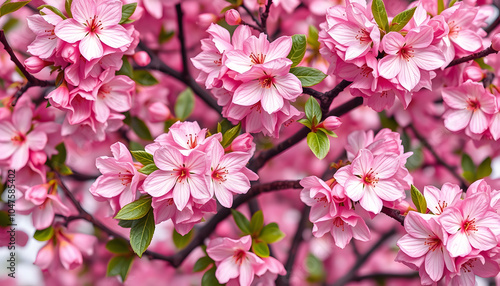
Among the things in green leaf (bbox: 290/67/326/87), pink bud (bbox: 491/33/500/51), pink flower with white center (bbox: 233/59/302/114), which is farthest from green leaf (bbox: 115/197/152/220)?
pink bud (bbox: 491/33/500/51)

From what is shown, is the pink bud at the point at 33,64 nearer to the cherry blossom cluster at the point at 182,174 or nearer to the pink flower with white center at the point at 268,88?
the cherry blossom cluster at the point at 182,174

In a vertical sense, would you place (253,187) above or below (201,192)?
below

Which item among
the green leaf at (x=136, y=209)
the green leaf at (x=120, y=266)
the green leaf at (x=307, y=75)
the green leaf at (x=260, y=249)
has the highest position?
the green leaf at (x=307, y=75)

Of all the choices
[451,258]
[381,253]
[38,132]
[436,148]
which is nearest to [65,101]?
[38,132]

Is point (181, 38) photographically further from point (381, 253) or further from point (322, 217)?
point (381, 253)

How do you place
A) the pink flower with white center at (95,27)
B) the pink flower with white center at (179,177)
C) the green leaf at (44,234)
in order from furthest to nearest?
the green leaf at (44,234), the pink flower with white center at (95,27), the pink flower with white center at (179,177)

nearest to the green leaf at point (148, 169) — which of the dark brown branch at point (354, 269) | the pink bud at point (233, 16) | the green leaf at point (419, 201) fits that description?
the pink bud at point (233, 16)

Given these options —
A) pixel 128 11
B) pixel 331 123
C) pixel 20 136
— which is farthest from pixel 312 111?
pixel 20 136

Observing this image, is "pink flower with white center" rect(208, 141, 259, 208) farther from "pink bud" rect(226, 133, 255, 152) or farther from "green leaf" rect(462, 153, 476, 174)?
"green leaf" rect(462, 153, 476, 174)

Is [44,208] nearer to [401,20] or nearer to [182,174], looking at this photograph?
[182,174]
